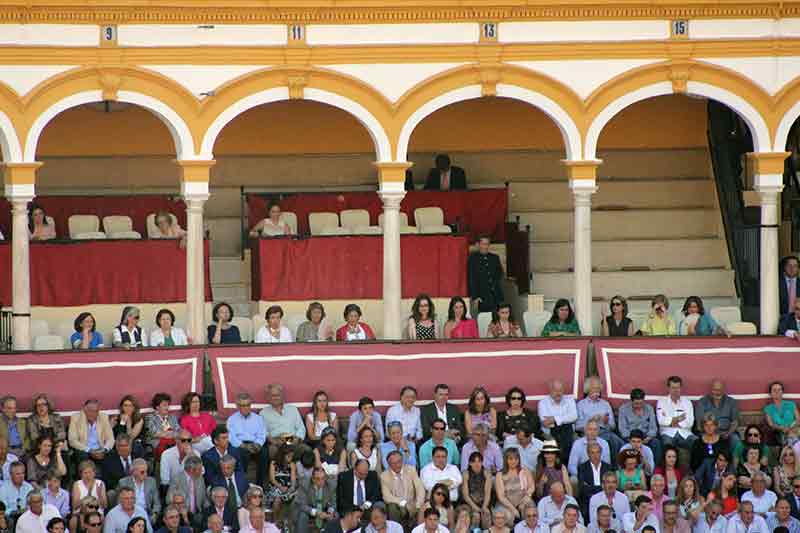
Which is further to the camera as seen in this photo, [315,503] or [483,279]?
[483,279]

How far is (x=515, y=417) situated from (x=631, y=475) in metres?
1.48

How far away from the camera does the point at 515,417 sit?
95.8 ft

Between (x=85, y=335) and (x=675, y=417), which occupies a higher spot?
(x=85, y=335)

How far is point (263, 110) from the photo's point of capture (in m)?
34.2

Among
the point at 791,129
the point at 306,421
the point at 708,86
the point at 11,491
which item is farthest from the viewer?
the point at 791,129

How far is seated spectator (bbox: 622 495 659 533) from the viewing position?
90.9 feet

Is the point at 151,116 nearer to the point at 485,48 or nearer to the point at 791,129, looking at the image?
the point at 485,48

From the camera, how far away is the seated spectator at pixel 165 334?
30.3m

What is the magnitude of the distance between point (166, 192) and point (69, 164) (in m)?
1.26

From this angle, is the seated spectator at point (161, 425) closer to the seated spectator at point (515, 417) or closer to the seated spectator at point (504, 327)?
the seated spectator at point (515, 417)

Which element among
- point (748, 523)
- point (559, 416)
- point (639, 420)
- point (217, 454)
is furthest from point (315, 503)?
point (748, 523)

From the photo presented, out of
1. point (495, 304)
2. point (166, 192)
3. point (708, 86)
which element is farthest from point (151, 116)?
point (708, 86)

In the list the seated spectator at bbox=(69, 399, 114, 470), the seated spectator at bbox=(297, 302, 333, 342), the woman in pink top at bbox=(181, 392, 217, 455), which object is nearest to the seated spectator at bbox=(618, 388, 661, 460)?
the seated spectator at bbox=(297, 302, 333, 342)

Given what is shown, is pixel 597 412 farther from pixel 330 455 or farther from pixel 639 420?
pixel 330 455
